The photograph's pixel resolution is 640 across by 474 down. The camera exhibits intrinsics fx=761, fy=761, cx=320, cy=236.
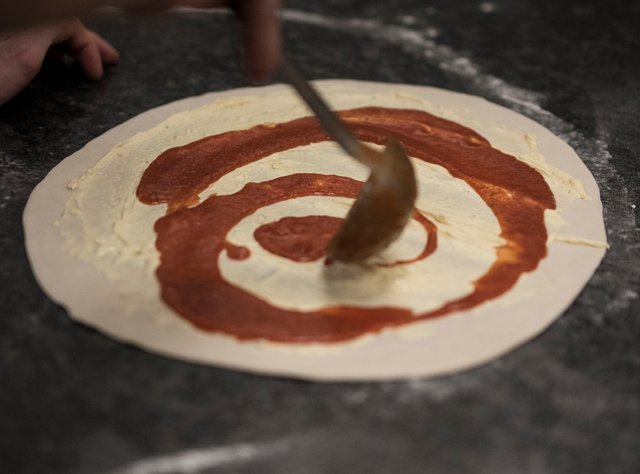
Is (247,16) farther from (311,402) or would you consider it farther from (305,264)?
(311,402)

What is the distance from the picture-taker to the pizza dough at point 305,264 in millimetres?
1085

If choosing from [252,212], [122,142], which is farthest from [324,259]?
[122,142]

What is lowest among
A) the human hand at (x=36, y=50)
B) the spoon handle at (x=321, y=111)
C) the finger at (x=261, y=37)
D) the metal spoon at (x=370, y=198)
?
the human hand at (x=36, y=50)

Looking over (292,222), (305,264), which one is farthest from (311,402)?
(292,222)

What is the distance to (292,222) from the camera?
52.1 inches

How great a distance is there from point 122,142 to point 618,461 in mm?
1100

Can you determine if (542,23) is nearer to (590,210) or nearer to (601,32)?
(601,32)

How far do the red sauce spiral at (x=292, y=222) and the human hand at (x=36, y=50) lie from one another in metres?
0.41

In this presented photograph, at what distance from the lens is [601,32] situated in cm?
213

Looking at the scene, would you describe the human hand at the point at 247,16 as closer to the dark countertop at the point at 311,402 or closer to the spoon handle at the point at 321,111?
the spoon handle at the point at 321,111

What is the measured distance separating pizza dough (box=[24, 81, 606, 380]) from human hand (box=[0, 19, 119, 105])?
0.81 feet

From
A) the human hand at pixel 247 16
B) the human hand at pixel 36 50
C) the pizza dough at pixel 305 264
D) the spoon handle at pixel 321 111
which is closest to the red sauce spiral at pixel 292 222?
the pizza dough at pixel 305 264

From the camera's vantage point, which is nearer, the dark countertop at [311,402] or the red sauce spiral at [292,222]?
the dark countertop at [311,402]

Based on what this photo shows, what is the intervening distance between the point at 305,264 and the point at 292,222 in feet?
0.40
